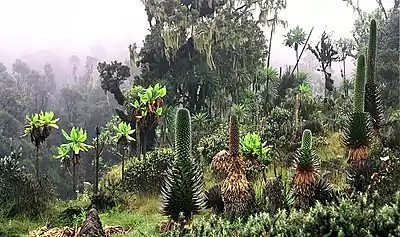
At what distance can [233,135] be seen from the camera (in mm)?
6453

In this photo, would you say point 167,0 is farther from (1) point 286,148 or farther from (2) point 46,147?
(2) point 46,147

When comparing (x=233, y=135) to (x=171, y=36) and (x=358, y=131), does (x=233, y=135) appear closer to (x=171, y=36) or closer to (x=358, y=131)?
(x=358, y=131)

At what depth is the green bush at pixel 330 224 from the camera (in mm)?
4023

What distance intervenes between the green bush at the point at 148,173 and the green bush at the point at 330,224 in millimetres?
5905

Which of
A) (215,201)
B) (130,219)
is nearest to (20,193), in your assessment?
(130,219)

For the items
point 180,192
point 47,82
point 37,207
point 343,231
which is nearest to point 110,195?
point 37,207

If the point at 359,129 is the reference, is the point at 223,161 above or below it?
below

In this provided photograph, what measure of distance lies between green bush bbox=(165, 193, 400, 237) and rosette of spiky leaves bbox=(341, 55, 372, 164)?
2.82m

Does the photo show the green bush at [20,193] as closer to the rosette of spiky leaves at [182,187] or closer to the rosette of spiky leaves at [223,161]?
the rosette of spiky leaves at [182,187]

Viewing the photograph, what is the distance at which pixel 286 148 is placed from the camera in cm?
1214

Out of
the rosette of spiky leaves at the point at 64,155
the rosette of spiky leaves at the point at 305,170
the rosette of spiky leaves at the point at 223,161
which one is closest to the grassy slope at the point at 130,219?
the rosette of spiky leaves at the point at 223,161

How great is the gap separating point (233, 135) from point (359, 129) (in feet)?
6.83

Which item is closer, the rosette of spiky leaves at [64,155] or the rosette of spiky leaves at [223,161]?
the rosette of spiky leaves at [223,161]

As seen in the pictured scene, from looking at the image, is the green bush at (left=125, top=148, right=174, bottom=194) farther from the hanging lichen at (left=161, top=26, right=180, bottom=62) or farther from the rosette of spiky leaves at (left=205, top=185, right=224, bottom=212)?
the hanging lichen at (left=161, top=26, right=180, bottom=62)
